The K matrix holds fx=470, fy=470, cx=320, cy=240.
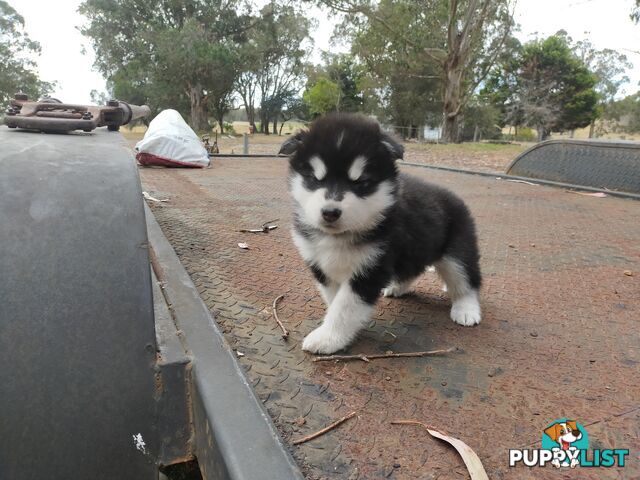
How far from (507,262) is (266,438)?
8.94 feet

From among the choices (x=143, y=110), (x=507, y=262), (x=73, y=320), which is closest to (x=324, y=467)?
(x=73, y=320)

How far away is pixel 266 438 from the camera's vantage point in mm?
1470

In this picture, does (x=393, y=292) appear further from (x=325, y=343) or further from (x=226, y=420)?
(x=226, y=420)

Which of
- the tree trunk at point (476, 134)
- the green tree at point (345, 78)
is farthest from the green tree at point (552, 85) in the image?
the green tree at point (345, 78)

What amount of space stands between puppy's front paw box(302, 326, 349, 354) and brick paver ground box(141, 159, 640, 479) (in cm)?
6

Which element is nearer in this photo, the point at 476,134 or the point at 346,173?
the point at 346,173

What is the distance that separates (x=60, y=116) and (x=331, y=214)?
53.1 inches

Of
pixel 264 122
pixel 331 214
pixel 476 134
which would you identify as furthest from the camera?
pixel 264 122

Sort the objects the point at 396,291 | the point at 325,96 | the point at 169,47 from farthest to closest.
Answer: the point at 325,96 < the point at 169,47 < the point at 396,291

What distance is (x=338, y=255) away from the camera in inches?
90.4

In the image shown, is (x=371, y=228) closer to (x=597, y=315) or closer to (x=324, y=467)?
(x=324, y=467)

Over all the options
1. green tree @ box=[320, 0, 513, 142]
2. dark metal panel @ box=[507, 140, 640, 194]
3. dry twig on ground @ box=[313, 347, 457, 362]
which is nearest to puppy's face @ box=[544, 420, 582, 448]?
dry twig on ground @ box=[313, 347, 457, 362]


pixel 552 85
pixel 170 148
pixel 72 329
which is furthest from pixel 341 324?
pixel 552 85

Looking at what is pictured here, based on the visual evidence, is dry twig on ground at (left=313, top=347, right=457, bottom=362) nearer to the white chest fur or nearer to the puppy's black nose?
the white chest fur
